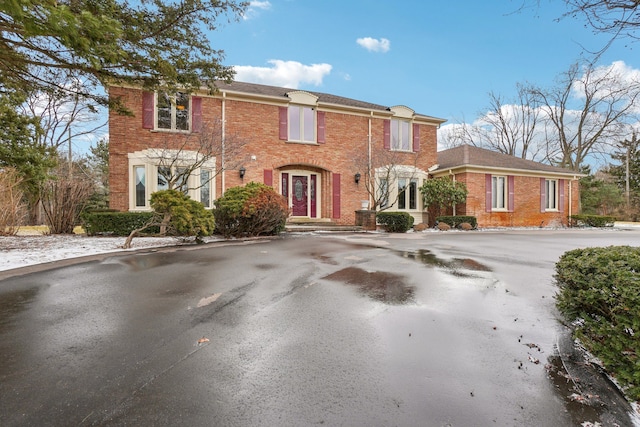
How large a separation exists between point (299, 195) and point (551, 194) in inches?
611

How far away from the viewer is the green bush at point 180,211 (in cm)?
848

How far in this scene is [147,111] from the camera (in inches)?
508

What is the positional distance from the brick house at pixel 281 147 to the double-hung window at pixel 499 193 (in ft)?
12.1

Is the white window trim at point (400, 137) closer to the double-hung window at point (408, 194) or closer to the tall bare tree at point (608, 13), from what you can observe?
the double-hung window at point (408, 194)

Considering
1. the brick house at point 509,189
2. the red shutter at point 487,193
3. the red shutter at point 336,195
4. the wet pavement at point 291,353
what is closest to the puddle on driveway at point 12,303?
the wet pavement at point 291,353

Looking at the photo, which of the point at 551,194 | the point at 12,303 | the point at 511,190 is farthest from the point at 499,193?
the point at 12,303

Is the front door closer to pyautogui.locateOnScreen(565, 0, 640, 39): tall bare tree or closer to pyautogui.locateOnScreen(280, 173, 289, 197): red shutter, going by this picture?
pyautogui.locateOnScreen(280, 173, 289, 197): red shutter

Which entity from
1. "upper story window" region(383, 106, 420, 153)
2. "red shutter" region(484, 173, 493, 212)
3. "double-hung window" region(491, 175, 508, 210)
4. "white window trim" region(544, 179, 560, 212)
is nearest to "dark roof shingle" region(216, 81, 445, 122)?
"upper story window" region(383, 106, 420, 153)

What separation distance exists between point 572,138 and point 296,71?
79.8ft

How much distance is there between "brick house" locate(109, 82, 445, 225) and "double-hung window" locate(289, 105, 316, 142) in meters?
0.05

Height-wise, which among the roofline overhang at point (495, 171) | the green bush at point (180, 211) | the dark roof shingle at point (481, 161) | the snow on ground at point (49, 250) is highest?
the dark roof shingle at point (481, 161)

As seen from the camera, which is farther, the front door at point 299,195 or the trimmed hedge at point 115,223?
the front door at point 299,195

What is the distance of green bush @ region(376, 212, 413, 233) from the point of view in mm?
13812

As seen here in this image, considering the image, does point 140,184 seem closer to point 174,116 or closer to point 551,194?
point 174,116
